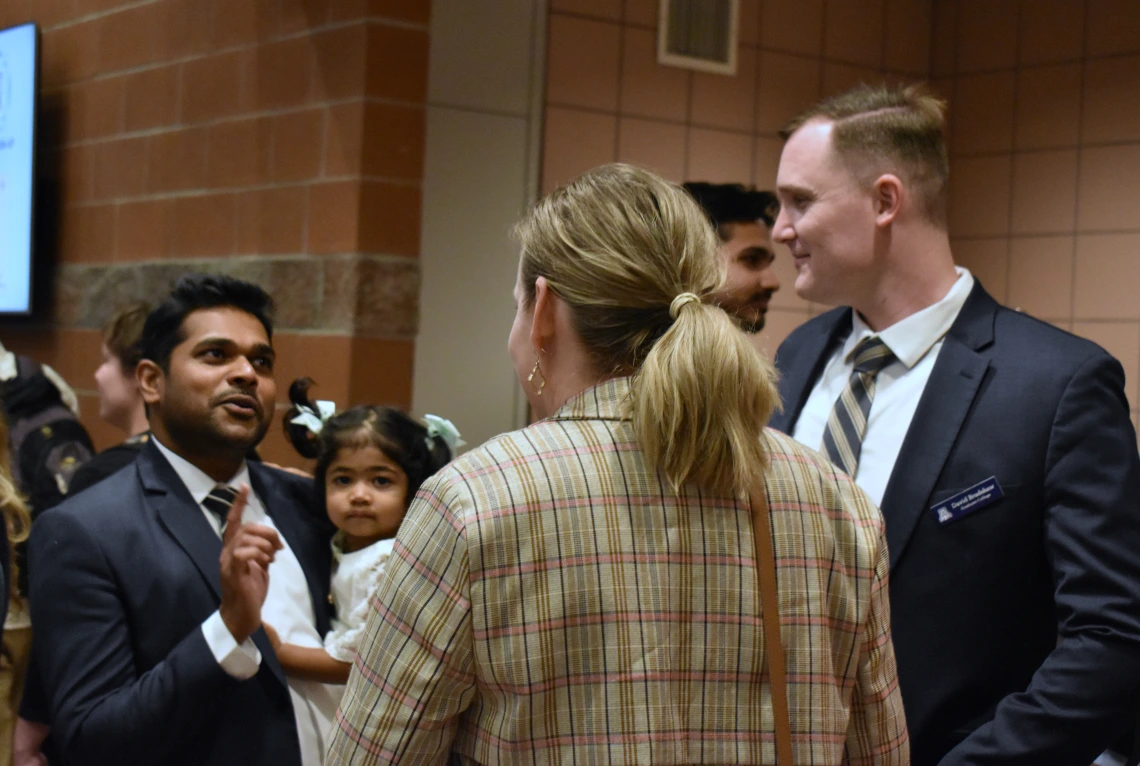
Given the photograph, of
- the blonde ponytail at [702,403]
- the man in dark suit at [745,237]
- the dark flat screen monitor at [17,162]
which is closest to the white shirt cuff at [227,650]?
the blonde ponytail at [702,403]

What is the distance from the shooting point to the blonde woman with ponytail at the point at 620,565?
1.24 meters

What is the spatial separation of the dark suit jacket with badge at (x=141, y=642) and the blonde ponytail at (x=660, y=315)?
35.4 inches

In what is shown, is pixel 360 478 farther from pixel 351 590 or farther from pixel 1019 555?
pixel 1019 555

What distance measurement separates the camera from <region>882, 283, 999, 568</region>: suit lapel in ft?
6.15

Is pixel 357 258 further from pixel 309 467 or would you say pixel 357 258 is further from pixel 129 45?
pixel 129 45

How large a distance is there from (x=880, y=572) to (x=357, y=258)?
2225 mm

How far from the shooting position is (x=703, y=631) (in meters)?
1.28

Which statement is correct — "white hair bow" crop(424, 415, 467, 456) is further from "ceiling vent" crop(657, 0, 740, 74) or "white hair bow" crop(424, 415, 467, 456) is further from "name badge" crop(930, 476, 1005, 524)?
"ceiling vent" crop(657, 0, 740, 74)

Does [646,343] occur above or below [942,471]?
above

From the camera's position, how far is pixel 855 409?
81.9 inches

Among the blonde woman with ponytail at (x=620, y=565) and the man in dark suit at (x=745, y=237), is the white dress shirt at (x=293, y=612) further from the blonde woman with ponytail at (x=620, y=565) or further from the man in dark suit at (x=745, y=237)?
the man in dark suit at (x=745, y=237)

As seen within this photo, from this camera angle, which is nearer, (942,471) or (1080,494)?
(1080,494)

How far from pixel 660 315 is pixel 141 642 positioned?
1.10 meters

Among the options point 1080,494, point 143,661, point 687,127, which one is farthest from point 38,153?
point 1080,494
